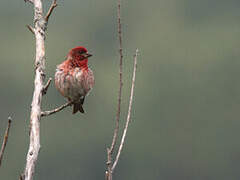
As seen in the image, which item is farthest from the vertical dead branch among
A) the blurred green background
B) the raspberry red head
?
the blurred green background

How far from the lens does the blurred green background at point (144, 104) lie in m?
71.3

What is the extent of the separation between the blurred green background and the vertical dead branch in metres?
56.8

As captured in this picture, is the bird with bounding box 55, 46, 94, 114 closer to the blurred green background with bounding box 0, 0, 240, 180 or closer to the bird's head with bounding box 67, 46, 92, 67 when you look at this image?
the bird's head with bounding box 67, 46, 92, 67

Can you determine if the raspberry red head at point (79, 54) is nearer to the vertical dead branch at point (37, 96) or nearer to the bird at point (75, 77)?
the bird at point (75, 77)

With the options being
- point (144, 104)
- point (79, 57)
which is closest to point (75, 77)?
point (79, 57)

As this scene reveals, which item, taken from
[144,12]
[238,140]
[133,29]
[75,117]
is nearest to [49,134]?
[75,117]

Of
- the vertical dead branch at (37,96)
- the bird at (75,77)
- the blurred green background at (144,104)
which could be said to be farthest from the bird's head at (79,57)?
the blurred green background at (144,104)

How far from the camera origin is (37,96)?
410 cm

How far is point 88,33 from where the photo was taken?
9888 cm

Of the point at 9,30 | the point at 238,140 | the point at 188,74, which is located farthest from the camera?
the point at 9,30

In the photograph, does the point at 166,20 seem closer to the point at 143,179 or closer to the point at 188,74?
the point at 188,74

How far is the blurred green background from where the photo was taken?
7131 centimetres

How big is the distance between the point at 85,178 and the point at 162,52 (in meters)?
23.3

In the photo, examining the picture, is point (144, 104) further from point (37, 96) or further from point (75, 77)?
point (37, 96)
